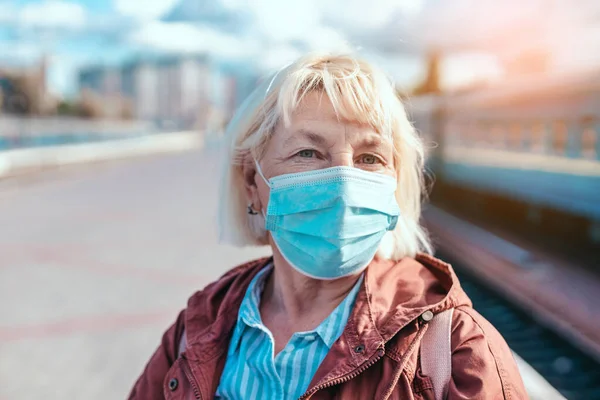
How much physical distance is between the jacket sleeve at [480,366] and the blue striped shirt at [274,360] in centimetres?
31

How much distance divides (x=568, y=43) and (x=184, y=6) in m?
4.75

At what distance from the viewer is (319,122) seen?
1508mm

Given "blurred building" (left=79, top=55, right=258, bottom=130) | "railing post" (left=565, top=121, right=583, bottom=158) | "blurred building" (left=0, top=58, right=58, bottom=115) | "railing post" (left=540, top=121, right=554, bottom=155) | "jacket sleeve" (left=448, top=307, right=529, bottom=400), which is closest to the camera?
"jacket sleeve" (left=448, top=307, right=529, bottom=400)

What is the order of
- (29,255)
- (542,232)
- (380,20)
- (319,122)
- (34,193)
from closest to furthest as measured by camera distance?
(319,122) → (380,20) → (29,255) → (542,232) → (34,193)

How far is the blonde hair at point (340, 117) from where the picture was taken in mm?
1515

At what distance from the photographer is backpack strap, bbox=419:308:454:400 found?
1.29 m

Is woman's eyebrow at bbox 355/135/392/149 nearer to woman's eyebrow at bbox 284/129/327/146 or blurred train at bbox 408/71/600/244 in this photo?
woman's eyebrow at bbox 284/129/327/146

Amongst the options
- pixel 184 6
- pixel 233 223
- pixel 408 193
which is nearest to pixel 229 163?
pixel 233 223

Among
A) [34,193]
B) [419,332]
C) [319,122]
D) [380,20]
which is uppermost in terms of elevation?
[380,20]

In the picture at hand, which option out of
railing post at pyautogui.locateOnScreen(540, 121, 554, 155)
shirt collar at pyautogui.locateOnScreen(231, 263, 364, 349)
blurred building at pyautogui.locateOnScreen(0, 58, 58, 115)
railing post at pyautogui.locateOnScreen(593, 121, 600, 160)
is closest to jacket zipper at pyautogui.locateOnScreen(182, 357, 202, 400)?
shirt collar at pyautogui.locateOnScreen(231, 263, 364, 349)

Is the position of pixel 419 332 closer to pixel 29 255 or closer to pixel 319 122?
pixel 319 122

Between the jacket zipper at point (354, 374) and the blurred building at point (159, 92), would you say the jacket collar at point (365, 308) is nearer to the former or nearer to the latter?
the jacket zipper at point (354, 374)

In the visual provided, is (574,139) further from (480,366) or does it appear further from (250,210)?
(480,366)

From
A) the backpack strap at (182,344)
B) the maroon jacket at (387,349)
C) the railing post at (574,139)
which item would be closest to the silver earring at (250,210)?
the maroon jacket at (387,349)
